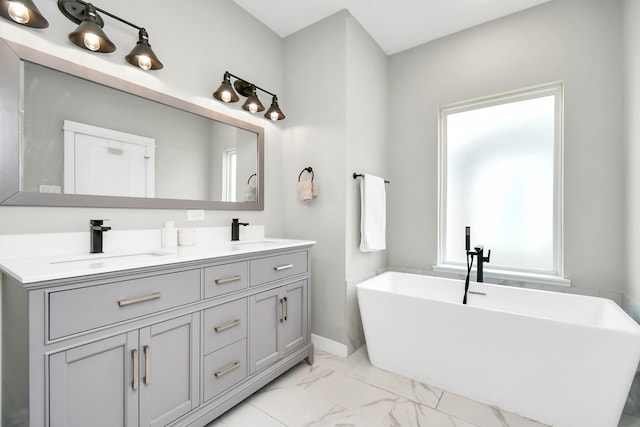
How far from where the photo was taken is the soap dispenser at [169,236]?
1.70m

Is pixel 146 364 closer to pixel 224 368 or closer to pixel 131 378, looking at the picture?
pixel 131 378

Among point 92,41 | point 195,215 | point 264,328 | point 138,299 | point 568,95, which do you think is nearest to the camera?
point 138,299

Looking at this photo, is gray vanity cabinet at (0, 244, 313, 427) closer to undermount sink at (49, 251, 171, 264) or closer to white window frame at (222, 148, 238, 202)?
undermount sink at (49, 251, 171, 264)

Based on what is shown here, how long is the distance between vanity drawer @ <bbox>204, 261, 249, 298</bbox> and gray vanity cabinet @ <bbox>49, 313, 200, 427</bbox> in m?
0.15

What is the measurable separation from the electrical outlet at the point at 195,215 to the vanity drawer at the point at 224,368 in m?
0.87

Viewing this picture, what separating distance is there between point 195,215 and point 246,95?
1063mm

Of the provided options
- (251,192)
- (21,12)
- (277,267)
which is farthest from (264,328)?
(21,12)

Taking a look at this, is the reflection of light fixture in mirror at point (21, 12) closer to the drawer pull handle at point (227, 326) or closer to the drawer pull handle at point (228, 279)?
the drawer pull handle at point (228, 279)

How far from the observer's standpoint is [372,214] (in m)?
2.46

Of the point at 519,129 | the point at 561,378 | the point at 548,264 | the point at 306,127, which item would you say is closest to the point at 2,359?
the point at 306,127

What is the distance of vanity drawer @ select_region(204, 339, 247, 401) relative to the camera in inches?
56.2

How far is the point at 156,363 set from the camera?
1.22 metres

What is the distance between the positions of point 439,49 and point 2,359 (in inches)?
141

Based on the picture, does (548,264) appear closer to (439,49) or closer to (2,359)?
(439,49)
